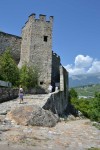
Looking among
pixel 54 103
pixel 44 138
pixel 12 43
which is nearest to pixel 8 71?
pixel 12 43

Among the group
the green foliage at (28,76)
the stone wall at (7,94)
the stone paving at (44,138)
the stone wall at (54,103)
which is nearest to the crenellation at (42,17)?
the green foliage at (28,76)

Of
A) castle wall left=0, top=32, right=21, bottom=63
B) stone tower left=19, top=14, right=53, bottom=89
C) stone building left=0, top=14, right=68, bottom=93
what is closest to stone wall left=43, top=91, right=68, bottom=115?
stone building left=0, top=14, right=68, bottom=93

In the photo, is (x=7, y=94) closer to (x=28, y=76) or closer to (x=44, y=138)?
(x=28, y=76)

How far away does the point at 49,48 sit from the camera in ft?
123

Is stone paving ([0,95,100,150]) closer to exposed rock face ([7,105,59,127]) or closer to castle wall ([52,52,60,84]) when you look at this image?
exposed rock face ([7,105,59,127])

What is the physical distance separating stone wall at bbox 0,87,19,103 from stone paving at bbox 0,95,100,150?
25.2 ft

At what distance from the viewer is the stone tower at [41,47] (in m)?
37.0

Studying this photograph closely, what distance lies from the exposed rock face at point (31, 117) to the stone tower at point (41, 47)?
2210cm

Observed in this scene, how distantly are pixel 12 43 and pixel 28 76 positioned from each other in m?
6.95

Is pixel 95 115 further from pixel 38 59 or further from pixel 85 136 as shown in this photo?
pixel 85 136

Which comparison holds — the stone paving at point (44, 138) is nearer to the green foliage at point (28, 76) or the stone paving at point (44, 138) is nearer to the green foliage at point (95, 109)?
the green foliage at point (28, 76)

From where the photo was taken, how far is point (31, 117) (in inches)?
535

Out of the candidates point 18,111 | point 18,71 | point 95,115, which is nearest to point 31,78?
point 18,71

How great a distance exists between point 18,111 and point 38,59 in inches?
917
